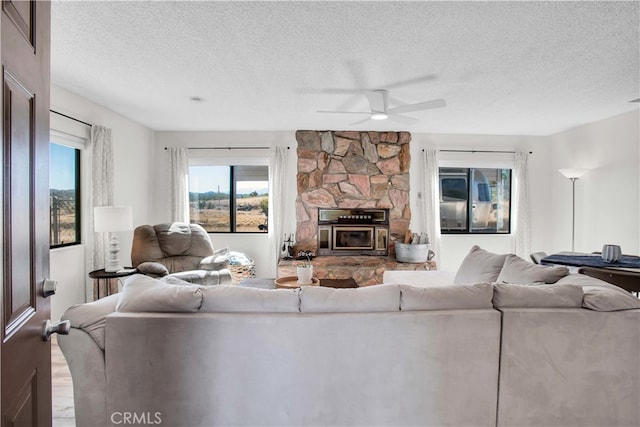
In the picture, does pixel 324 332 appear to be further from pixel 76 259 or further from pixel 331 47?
pixel 76 259

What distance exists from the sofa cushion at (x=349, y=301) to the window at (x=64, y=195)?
330 cm

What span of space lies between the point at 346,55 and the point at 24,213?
2.38m

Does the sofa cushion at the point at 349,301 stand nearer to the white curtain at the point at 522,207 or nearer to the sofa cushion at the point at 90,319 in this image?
the sofa cushion at the point at 90,319

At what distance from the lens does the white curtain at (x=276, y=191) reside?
5504 millimetres

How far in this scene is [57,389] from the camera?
2320 millimetres

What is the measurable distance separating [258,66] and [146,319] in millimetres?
2188

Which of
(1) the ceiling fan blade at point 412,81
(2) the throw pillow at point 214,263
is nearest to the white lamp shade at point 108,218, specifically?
(2) the throw pillow at point 214,263

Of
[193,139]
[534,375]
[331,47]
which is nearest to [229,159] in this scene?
[193,139]

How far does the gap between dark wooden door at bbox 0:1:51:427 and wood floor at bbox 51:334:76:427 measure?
1.35 m

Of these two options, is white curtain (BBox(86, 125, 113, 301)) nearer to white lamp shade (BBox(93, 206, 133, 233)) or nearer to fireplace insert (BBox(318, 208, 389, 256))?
white lamp shade (BBox(93, 206, 133, 233))

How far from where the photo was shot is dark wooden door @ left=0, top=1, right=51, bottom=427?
727 mm

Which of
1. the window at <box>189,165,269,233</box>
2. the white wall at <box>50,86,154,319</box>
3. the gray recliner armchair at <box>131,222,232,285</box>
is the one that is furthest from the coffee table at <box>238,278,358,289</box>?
the window at <box>189,165,269,233</box>

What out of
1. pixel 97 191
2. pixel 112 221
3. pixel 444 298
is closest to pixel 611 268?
pixel 444 298

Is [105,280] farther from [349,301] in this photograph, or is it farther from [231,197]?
[349,301]
